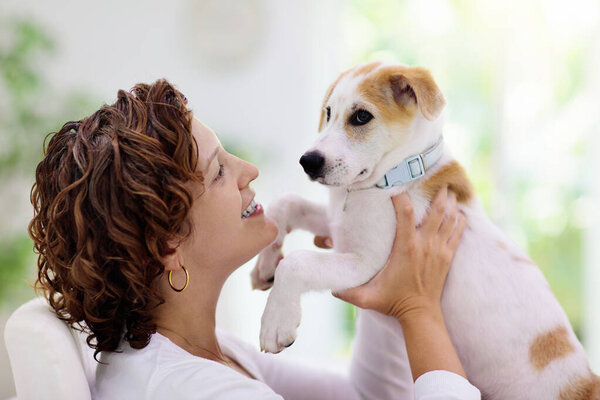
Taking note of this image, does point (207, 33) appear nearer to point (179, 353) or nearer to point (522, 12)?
point (522, 12)

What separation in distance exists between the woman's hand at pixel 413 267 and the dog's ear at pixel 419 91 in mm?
212

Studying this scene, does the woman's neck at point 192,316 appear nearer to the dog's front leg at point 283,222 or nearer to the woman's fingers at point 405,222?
the dog's front leg at point 283,222

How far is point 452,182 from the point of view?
1.34 metres

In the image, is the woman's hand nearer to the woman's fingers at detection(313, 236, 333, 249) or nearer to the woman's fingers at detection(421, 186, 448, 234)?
the woman's fingers at detection(421, 186, 448, 234)

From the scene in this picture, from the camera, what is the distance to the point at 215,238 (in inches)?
46.6

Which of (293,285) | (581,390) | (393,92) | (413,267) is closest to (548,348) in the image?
(581,390)

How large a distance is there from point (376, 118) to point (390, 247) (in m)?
0.33

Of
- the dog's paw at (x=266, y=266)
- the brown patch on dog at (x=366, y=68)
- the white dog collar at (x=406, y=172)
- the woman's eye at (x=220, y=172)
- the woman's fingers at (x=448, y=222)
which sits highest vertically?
the brown patch on dog at (x=366, y=68)

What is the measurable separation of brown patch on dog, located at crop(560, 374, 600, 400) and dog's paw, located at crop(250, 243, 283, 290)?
0.76m

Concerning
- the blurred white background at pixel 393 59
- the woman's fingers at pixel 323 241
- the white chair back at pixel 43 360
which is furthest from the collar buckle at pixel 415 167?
the blurred white background at pixel 393 59

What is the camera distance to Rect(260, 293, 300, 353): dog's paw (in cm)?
113

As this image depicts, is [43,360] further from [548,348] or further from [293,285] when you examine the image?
[548,348]

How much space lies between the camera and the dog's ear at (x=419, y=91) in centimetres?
127

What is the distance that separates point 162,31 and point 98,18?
0.39 metres
